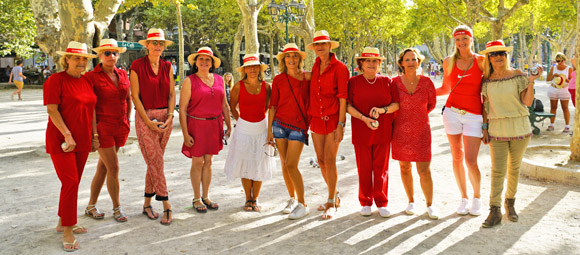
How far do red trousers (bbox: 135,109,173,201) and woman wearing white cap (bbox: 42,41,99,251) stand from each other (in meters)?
0.58

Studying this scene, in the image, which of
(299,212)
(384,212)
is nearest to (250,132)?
(299,212)

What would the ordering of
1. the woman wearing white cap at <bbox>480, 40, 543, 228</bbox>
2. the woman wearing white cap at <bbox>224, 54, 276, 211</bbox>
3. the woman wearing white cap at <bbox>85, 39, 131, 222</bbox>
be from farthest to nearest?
the woman wearing white cap at <bbox>224, 54, 276, 211</bbox>
the woman wearing white cap at <bbox>85, 39, 131, 222</bbox>
the woman wearing white cap at <bbox>480, 40, 543, 228</bbox>

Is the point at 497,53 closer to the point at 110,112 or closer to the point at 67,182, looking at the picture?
the point at 110,112

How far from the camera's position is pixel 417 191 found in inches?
253

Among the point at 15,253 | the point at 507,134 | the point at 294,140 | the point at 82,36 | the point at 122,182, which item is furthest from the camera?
the point at 82,36

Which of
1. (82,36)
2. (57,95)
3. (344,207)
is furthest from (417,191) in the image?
(82,36)

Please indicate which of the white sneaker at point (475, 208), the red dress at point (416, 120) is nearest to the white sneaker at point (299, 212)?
the red dress at point (416, 120)

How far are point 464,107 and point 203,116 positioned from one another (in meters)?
2.84

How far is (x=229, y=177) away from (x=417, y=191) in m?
2.52

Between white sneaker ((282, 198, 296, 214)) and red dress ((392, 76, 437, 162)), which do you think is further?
white sneaker ((282, 198, 296, 214))

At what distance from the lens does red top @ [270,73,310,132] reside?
209 inches

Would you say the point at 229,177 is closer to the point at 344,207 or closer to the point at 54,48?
the point at 344,207

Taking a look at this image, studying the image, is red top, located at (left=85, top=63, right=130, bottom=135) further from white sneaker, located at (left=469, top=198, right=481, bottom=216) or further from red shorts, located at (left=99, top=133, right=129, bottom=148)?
white sneaker, located at (left=469, top=198, right=481, bottom=216)

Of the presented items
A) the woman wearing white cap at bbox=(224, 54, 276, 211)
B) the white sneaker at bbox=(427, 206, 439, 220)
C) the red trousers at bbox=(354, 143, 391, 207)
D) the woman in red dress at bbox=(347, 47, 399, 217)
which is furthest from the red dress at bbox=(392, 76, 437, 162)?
the woman wearing white cap at bbox=(224, 54, 276, 211)
